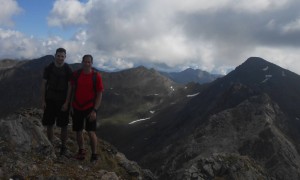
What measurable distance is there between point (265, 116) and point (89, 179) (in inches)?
5803

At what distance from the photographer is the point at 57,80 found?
63.5ft

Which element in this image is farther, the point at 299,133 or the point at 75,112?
the point at 299,133

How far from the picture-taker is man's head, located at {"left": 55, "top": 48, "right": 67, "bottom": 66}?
18.9 m


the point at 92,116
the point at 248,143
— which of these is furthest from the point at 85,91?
the point at 248,143

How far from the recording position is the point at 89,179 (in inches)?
702

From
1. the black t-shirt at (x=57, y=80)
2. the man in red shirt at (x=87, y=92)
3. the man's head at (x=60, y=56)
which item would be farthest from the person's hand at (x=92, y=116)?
the man's head at (x=60, y=56)

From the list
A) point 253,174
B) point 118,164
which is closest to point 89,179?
point 118,164

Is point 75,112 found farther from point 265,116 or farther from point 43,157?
point 265,116

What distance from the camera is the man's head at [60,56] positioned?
18922mm

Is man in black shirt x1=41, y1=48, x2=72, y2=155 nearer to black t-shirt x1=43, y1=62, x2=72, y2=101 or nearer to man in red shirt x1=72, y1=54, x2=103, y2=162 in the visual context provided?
black t-shirt x1=43, y1=62, x2=72, y2=101

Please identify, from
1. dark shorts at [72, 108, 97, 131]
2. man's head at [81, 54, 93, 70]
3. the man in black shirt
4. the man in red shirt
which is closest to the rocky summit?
the man in black shirt

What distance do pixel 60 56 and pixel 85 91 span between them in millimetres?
2055

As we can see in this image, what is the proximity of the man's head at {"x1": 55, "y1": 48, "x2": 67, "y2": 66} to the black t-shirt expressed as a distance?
0.98 feet

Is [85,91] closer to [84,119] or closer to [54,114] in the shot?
[84,119]
